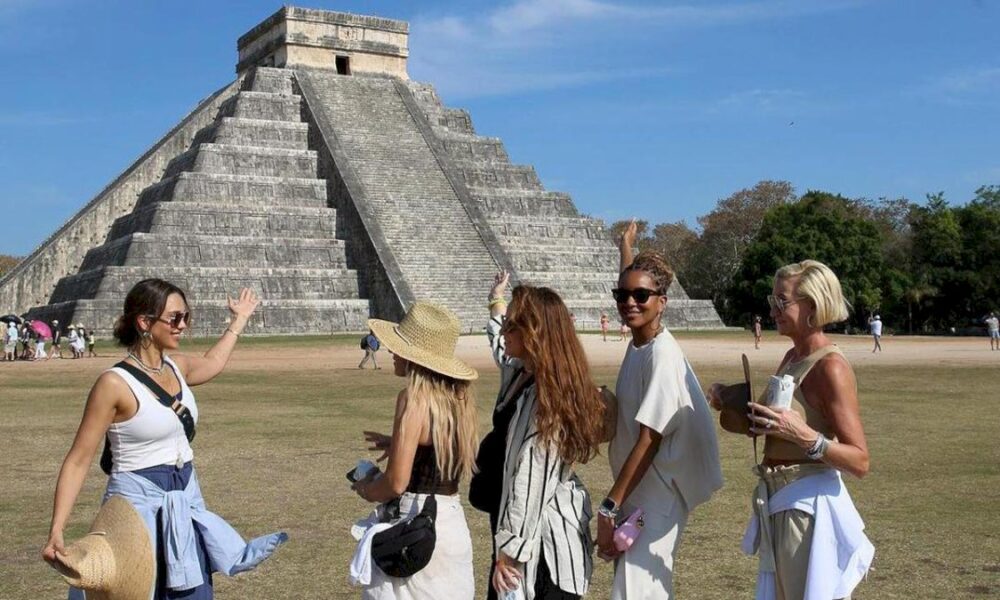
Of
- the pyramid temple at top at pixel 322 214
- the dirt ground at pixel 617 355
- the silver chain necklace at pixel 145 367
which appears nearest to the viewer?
Answer: the silver chain necklace at pixel 145 367

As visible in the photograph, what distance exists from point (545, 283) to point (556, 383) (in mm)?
32850

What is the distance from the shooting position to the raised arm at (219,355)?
5117 mm

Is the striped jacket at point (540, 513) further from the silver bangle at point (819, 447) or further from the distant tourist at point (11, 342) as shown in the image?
the distant tourist at point (11, 342)

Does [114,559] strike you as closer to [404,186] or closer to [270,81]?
[404,186]

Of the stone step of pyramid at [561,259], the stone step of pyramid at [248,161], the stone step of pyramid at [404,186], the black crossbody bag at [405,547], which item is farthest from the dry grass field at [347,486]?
the stone step of pyramid at [561,259]

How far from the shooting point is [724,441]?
12445mm

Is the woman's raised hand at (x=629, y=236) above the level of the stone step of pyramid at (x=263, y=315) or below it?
above

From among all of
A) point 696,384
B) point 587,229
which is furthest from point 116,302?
point 696,384

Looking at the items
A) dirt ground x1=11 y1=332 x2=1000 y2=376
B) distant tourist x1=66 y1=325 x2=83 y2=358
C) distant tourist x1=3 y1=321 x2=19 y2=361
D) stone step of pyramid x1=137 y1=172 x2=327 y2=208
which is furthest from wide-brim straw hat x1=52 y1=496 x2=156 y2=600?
stone step of pyramid x1=137 y1=172 x2=327 y2=208

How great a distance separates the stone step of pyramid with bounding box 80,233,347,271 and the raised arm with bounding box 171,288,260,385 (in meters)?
28.4

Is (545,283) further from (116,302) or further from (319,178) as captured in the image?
(116,302)

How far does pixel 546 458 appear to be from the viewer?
14.0 ft

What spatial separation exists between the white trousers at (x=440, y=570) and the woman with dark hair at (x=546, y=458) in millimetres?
123

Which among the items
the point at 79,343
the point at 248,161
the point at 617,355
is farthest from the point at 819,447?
the point at 248,161
